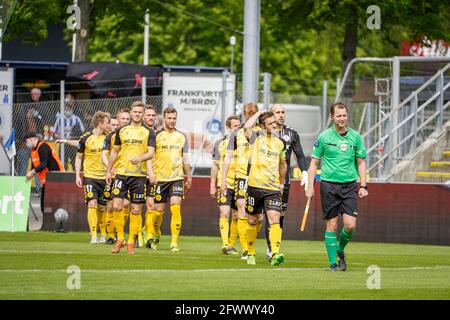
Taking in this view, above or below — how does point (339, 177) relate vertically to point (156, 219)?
above

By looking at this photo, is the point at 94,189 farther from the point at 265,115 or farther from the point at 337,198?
the point at 337,198

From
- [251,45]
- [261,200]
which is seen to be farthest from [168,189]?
[251,45]

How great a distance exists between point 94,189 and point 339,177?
26.8 feet

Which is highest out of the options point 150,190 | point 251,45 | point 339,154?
A: point 251,45

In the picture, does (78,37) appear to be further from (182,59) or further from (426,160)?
(182,59)

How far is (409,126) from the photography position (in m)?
28.6

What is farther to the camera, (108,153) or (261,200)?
(108,153)

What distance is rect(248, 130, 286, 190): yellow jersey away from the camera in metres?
18.2

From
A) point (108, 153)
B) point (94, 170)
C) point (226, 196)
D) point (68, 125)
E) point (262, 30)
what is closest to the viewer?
point (226, 196)

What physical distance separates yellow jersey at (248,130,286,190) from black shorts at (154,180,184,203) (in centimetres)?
378

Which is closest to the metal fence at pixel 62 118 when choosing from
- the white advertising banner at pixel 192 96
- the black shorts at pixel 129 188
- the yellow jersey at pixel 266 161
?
the white advertising banner at pixel 192 96

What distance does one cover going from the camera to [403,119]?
28.4 metres

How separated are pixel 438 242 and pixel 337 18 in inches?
426
